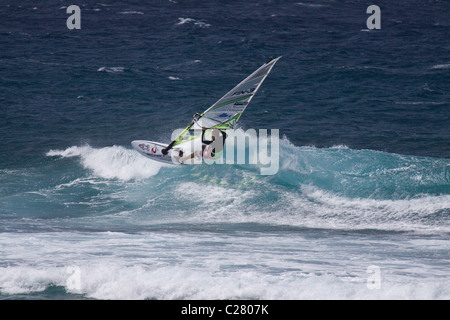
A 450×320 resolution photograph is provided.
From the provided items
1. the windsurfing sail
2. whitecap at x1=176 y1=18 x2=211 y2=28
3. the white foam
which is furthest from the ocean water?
the windsurfing sail

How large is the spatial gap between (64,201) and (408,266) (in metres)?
11.2

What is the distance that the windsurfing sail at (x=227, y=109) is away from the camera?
18578 millimetres

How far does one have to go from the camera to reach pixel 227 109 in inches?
749

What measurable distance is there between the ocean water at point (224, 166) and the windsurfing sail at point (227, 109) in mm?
2274

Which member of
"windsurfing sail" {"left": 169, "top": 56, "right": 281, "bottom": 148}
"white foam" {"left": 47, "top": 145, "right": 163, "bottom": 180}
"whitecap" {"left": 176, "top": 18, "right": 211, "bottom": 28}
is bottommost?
"white foam" {"left": 47, "top": 145, "right": 163, "bottom": 180}

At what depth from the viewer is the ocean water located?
12.6 m

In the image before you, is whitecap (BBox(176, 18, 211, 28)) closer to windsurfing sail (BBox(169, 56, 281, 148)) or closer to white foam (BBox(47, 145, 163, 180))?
white foam (BBox(47, 145, 163, 180))

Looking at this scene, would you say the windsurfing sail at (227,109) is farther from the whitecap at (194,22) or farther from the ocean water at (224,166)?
the whitecap at (194,22)

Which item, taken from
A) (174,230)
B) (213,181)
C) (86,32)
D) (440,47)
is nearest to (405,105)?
(440,47)

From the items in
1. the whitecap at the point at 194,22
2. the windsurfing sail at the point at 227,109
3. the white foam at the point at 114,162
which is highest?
the whitecap at the point at 194,22

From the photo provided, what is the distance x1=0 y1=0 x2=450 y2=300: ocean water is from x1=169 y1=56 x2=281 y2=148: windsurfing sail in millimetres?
2274

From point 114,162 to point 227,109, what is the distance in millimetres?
6097

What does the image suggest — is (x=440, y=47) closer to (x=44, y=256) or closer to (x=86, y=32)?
(x=86, y=32)

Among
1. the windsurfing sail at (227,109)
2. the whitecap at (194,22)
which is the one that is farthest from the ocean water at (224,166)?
the windsurfing sail at (227,109)
